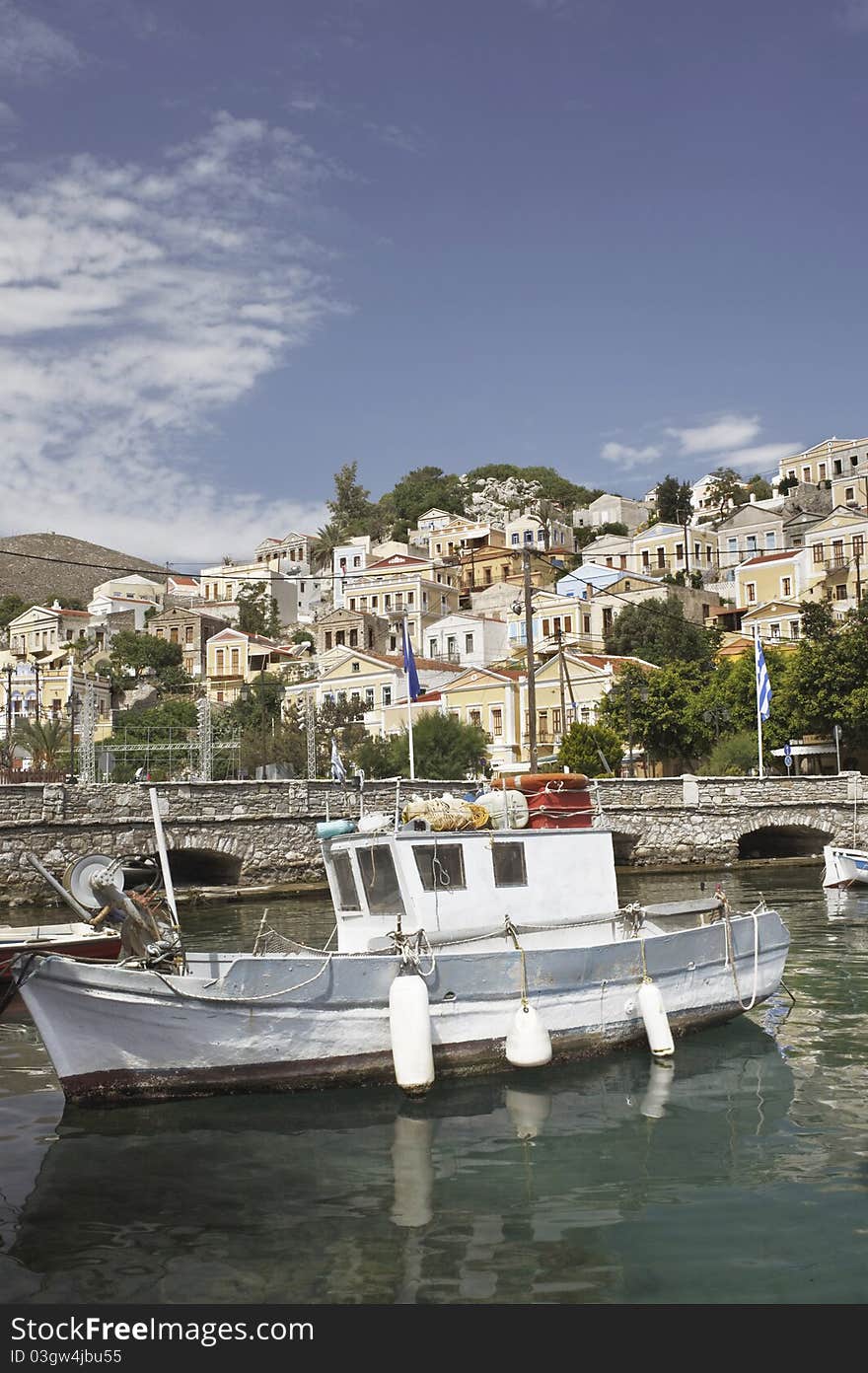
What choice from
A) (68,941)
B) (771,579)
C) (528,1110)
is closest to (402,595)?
(771,579)

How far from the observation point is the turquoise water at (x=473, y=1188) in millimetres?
7426

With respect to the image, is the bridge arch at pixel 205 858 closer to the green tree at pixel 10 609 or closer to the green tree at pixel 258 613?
the green tree at pixel 258 613

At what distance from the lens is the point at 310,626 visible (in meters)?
115

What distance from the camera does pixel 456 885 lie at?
532 inches

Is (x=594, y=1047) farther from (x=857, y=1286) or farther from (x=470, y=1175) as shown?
(x=857, y=1286)

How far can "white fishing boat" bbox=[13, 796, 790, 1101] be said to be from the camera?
38.0ft

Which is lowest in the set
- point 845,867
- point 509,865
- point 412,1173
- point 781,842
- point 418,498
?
point 781,842

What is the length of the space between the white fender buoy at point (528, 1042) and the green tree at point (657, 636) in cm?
6576

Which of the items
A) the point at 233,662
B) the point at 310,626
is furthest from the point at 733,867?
the point at 310,626

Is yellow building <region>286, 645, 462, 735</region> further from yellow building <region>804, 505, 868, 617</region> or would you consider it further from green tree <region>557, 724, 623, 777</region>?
yellow building <region>804, 505, 868, 617</region>

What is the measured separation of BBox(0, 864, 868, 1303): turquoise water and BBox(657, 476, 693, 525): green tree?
109750 millimetres

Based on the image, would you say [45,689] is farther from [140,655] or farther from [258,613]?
[258,613]

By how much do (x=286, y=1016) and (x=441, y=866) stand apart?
261 cm

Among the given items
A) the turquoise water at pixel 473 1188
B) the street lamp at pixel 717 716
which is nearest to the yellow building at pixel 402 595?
the street lamp at pixel 717 716
